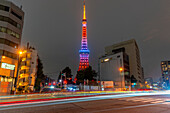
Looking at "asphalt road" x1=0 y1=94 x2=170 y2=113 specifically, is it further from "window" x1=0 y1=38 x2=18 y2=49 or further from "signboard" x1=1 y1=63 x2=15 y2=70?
"window" x1=0 y1=38 x2=18 y2=49

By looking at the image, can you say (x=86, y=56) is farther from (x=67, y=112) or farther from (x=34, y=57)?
(x=67, y=112)

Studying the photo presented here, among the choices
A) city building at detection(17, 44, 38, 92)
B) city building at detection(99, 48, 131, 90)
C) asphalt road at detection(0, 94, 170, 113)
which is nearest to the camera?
asphalt road at detection(0, 94, 170, 113)

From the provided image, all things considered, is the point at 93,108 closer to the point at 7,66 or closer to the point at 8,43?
the point at 7,66

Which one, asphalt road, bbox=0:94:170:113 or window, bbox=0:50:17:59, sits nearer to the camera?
asphalt road, bbox=0:94:170:113

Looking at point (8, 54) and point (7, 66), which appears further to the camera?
point (8, 54)

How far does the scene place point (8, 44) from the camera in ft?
108

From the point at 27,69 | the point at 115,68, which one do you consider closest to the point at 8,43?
the point at 27,69

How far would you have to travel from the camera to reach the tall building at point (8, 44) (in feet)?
100

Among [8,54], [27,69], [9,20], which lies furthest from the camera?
[27,69]

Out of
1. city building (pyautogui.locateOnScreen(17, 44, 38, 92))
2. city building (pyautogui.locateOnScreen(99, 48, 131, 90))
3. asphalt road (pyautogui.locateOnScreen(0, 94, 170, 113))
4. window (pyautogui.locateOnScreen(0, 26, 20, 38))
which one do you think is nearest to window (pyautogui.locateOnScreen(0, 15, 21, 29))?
window (pyautogui.locateOnScreen(0, 26, 20, 38))

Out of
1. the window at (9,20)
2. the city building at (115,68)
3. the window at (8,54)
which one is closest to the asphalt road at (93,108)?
the window at (8,54)

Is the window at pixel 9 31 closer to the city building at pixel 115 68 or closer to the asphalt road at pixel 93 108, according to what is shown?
the asphalt road at pixel 93 108

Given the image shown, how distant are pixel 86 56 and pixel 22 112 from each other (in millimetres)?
101566

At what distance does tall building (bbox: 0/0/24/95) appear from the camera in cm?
3058
